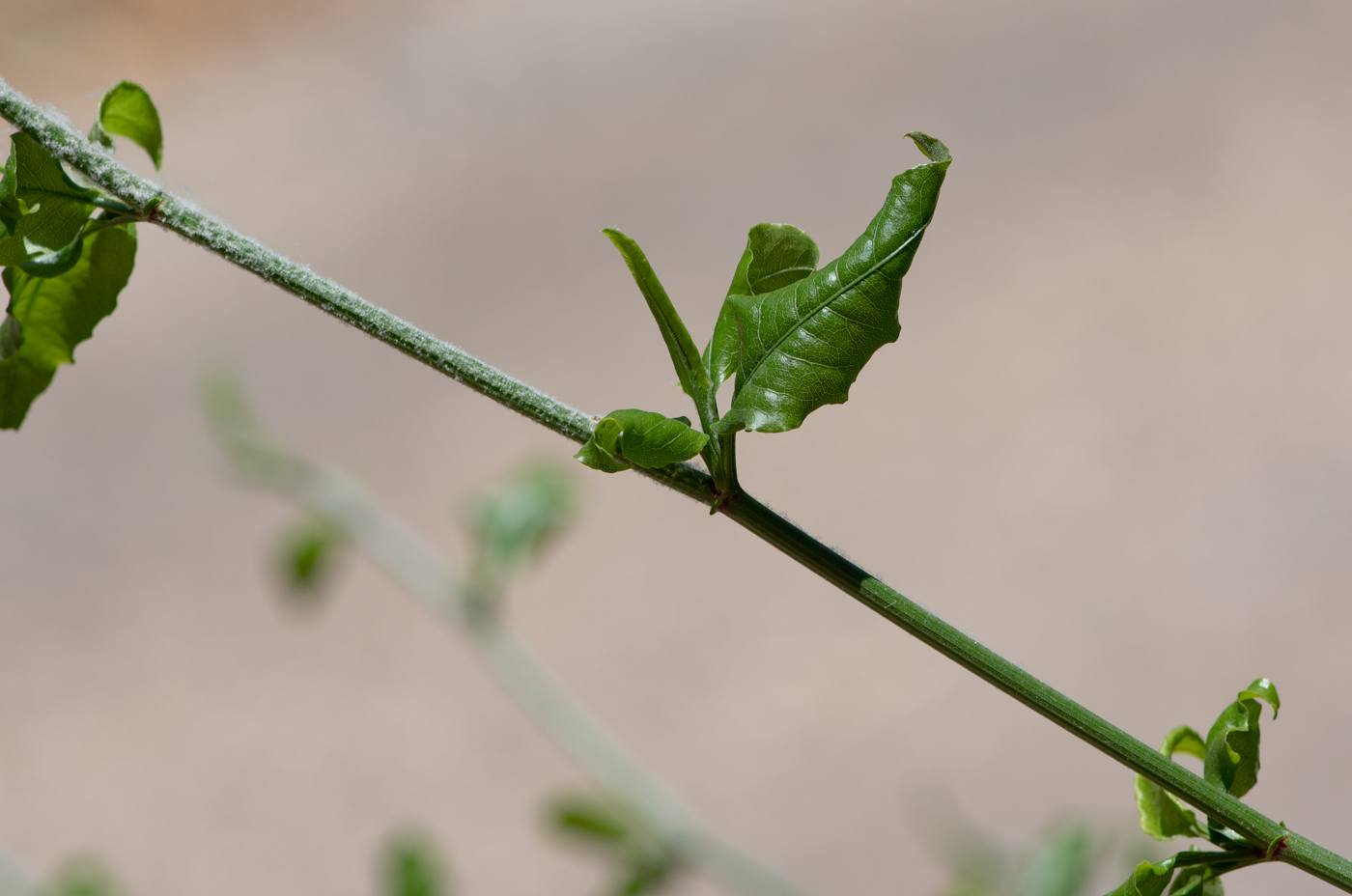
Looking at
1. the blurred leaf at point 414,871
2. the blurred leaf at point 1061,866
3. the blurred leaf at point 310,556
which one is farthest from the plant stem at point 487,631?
the blurred leaf at point 1061,866

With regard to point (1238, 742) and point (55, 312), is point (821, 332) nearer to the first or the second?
point (1238, 742)

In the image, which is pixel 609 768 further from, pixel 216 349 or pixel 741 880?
pixel 216 349

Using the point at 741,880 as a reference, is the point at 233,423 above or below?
above

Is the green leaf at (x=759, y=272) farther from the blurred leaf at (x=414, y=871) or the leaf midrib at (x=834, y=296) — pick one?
the blurred leaf at (x=414, y=871)

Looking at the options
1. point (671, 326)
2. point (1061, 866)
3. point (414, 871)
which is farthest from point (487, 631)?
point (671, 326)

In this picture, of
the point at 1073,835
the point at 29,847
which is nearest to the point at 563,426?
the point at 1073,835

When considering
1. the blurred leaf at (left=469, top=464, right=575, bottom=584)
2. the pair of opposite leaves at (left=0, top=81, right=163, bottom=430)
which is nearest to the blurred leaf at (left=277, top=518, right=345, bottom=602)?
the blurred leaf at (left=469, top=464, right=575, bottom=584)
